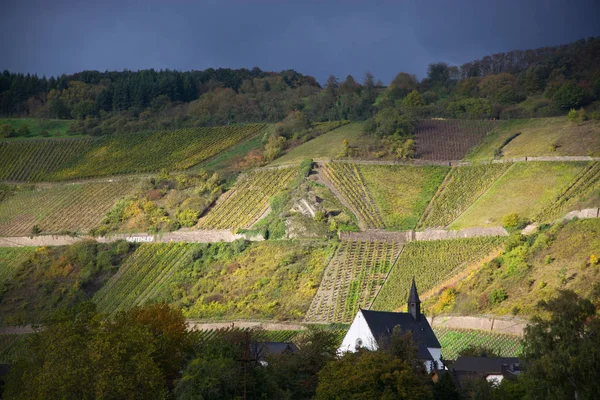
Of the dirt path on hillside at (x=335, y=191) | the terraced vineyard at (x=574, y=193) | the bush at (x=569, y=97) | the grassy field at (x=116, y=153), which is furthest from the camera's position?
the grassy field at (x=116, y=153)

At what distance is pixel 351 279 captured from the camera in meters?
80.2

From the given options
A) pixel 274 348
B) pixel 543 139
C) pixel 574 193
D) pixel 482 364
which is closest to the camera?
pixel 482 364

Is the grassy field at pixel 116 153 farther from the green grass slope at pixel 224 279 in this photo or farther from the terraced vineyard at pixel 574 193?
the terraced vineyard at pixel 574 193

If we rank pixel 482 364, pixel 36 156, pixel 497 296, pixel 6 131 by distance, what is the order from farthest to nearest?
pixel 6 131, pixel 36 156, pixel 497 296, pixel 482 364

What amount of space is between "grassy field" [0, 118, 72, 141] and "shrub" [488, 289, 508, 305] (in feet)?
254

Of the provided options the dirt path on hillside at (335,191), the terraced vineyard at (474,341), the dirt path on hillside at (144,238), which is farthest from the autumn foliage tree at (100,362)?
the dirt path on hillside at (144,238)

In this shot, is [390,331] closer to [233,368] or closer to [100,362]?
[233,368]

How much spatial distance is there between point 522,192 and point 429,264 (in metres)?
12.3

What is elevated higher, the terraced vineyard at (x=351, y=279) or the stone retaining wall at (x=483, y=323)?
the terraced vineyard at (x=351, y=279)

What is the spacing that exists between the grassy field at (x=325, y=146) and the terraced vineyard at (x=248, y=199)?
9.65 feet

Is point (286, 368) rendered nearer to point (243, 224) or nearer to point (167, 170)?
point (243, 224)

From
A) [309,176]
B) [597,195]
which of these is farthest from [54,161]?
[597,195]

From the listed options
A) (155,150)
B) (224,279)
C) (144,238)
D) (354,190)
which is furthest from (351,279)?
(155,150)

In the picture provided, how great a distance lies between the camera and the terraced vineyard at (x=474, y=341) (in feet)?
210
